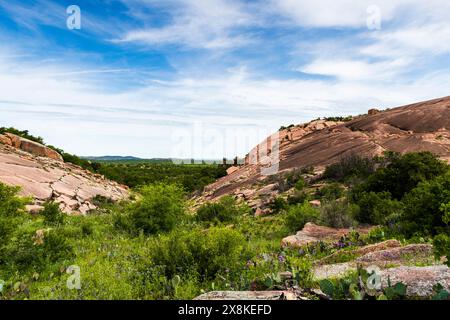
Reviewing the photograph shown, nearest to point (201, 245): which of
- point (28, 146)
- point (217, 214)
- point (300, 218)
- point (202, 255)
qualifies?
point (202, 255)

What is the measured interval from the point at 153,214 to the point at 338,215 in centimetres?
723

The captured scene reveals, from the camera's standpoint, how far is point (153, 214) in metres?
15.0

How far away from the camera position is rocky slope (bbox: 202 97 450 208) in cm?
2736

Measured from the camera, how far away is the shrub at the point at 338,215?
516 inches

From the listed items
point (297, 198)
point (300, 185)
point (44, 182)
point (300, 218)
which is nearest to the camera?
point (300, 218)

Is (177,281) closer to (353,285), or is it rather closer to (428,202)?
(353,285)

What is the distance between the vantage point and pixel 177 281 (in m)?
5.98

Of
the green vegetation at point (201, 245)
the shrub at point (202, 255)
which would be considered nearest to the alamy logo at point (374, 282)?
the green vegetation at point (201, 245)

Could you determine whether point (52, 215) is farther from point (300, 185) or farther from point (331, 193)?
point (300, 185)

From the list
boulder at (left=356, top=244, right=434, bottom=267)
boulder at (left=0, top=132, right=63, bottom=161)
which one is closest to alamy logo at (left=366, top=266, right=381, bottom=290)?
boulder at (left=356, top=244, right=434, bottom=267)

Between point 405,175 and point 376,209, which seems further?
point 405,175

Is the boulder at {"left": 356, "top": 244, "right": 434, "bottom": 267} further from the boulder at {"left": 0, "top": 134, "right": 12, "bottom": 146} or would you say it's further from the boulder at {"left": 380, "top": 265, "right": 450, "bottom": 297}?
the boulder at {"left": 0, "top": 134, "right": 12, "bottom": 146}

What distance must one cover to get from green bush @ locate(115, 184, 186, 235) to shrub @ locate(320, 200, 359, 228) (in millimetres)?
6048
